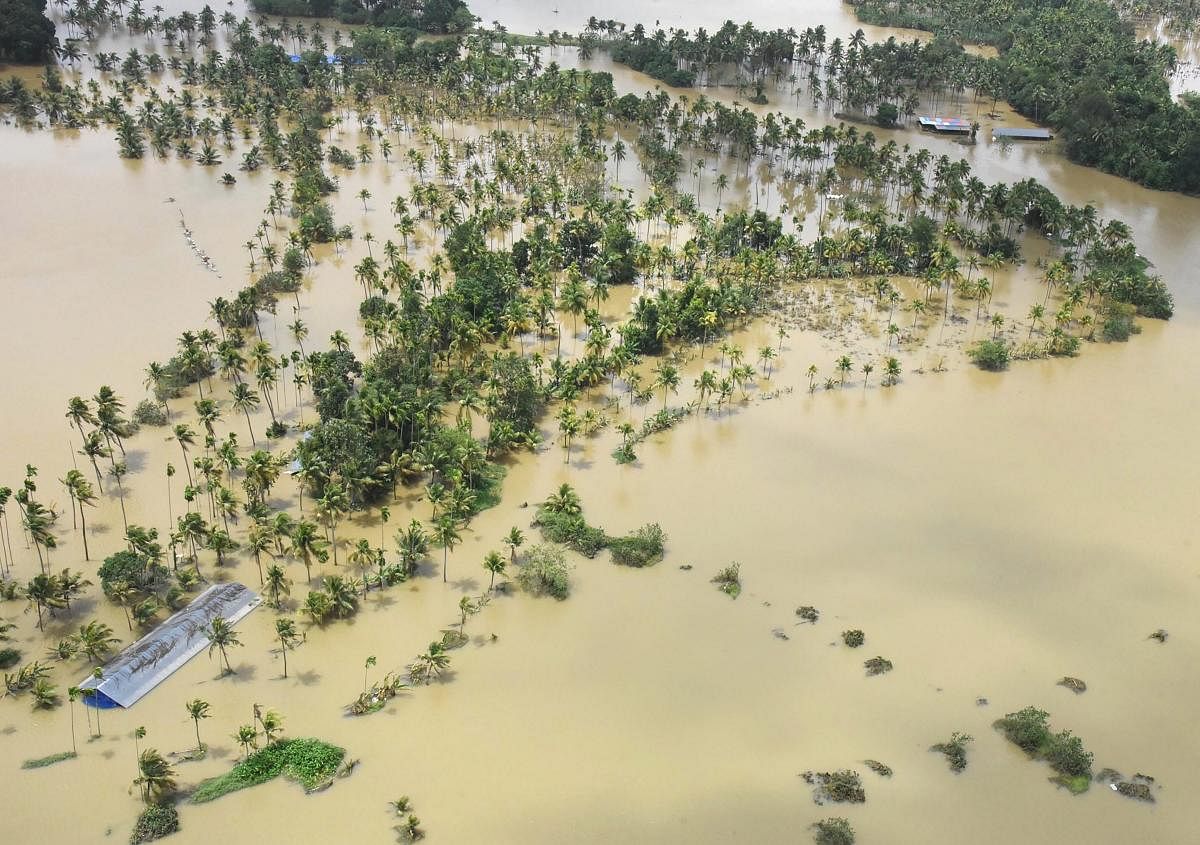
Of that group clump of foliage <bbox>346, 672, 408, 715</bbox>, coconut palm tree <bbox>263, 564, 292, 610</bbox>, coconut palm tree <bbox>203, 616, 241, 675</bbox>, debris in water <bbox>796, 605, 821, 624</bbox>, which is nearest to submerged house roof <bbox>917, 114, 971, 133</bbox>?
debris in water <bbox>796, 605, 821, 624</bbox>

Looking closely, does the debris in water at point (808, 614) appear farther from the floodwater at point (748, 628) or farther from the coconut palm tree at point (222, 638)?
the coconut palm tree at point (222, 638)

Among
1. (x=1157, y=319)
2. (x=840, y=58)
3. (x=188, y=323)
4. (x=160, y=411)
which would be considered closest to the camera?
(x=160, y=411)

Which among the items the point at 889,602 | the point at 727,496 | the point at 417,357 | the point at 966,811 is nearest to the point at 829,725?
the point at 966,811

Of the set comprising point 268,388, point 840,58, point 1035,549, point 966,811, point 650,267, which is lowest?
point 966,811

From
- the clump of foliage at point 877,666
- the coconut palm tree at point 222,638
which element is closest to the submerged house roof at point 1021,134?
the clump of foliage at point 877,666

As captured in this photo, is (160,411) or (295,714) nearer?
(295,714)

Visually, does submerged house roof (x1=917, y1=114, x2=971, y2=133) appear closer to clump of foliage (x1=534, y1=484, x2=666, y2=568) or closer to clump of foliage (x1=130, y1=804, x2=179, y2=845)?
clump of foliage (x1=534, y1=484, x2=666, y2=568)

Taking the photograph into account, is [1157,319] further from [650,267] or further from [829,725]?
[829,725]
